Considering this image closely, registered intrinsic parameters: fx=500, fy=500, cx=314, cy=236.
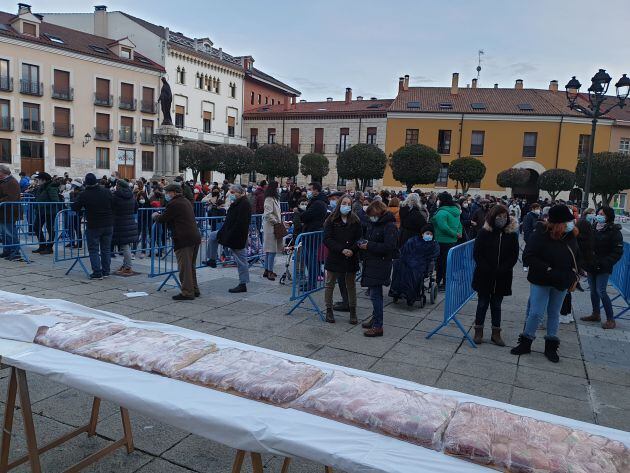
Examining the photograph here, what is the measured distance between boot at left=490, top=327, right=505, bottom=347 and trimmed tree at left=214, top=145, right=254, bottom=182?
3263 cm

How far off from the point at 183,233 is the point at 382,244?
3.10 meters

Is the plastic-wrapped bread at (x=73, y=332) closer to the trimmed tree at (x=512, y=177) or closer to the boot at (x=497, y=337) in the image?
the boot at (x=497, y=337)

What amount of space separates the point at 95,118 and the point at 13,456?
39986mm

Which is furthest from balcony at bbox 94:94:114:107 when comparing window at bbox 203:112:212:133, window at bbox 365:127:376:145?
window at bbox 365:127:376:145

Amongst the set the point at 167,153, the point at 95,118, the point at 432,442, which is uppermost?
the point at 95,118

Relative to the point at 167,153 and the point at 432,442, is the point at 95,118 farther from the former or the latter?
the point at 432,442

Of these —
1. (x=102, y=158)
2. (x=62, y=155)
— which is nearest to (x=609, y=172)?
(x=102, y=158)

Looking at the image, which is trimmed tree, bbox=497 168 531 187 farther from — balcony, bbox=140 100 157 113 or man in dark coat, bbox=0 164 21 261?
man in dark coat, bbox=0 164 21 261

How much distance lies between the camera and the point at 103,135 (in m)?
39.2

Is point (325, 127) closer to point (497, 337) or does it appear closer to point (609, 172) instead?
point (609, 172)

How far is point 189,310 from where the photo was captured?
23.2 ft

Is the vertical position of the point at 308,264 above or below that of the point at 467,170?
below

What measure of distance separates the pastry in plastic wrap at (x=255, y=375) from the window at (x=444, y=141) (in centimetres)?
4512

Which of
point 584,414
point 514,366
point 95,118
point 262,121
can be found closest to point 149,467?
A: point 584,414
